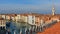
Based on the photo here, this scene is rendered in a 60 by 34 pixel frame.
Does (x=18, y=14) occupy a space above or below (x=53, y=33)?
above

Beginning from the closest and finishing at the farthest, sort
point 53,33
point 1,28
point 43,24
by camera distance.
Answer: point 1,28
point 53,33
point 43,24

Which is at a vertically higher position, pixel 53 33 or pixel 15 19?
pixel 15 19

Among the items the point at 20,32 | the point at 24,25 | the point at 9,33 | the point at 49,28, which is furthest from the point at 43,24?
the point at 9,33

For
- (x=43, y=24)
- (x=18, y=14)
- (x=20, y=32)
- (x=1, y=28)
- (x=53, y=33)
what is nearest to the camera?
(x=1, y=28)

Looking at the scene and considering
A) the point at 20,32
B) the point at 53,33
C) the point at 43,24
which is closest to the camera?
the point at 20,32

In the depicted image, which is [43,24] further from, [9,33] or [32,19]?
[9,33]

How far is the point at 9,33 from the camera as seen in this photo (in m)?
6.49

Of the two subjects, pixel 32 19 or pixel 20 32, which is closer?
pixel 20 32

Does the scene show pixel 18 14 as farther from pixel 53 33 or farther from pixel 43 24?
pixel 53 33

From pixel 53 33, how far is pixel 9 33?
1.79m

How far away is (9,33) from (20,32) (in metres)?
0.49

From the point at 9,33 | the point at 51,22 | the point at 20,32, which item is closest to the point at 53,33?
the point at 51,22

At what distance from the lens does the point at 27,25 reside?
7629 mm

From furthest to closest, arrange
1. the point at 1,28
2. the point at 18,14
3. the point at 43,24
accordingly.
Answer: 1. the point at 18,14
2. the point at 43,24
3. the point at 1,28
